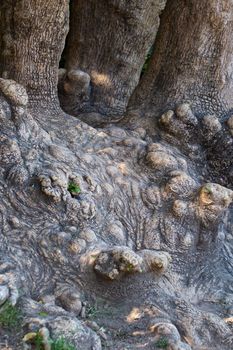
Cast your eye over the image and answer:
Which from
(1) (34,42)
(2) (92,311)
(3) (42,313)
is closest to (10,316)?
(3) (42,313)

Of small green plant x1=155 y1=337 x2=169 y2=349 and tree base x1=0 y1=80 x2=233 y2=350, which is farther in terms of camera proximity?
tree base x1=0 y1=80 x2=233 y2=350

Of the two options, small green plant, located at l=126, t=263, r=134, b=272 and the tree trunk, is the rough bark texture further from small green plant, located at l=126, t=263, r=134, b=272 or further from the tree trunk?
the tree trunk

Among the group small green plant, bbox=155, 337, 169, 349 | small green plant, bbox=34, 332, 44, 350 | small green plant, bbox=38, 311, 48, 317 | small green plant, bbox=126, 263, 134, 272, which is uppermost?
small green plant, bbox=126, 263, 134, 272

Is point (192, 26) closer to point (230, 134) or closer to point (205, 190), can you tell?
point (230, 134)

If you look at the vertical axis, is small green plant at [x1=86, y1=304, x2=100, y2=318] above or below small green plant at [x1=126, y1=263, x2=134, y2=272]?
below

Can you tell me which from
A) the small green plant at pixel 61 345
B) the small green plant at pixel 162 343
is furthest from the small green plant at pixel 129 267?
the small green plant at pixel 61 345

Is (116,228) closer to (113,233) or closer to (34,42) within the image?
(113,233)

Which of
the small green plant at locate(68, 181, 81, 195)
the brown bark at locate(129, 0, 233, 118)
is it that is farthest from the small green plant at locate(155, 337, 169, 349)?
the brown bark at locate(129, 0, 233, 118)
